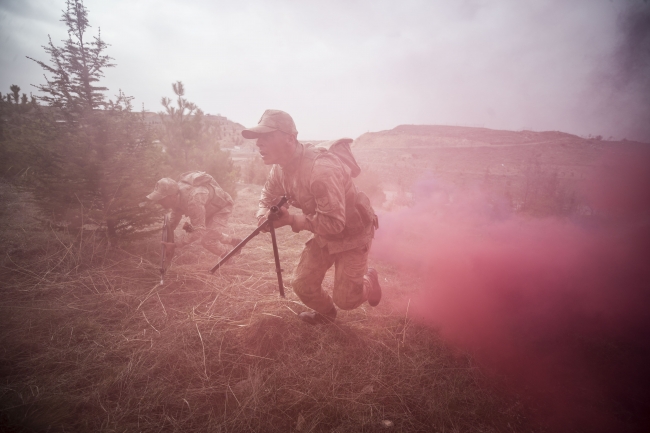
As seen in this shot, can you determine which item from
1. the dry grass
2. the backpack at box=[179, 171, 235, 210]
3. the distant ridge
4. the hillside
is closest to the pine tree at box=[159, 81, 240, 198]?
the backpack at box=[179, 171, 235, 210]

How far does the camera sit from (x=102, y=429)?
6.75ft

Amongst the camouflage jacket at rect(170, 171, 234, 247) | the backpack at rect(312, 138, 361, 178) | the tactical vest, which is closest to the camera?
the tactical vest

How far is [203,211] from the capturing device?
4.93 metres

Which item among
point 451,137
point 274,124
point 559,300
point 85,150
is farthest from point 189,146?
point 451,137

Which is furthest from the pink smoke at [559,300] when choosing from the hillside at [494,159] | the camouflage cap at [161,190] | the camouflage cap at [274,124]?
the camouflage cap at [161,190]

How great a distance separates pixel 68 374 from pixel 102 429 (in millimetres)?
902

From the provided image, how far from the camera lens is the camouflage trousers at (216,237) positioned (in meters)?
5.12

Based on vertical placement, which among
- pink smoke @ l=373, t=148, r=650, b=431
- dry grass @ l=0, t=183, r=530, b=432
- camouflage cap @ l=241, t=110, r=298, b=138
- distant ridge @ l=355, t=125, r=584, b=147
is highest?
distant ridge @ l=355, t=125, r=584, b=147

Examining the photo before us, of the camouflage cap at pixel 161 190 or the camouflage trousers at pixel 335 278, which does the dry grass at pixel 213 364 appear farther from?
the camouflage cap at pixel 161 190

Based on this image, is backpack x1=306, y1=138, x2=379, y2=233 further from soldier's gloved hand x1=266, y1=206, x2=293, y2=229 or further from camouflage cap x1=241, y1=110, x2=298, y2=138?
soldier's gloved hand x1=266, y1=206, x2=293, y2=229

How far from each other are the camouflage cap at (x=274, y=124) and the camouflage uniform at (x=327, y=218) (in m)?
0.25

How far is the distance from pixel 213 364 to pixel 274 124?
2691mm

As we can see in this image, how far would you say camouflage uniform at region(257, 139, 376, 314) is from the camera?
252cm

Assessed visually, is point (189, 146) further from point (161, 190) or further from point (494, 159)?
point (494, 159)
